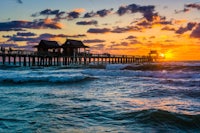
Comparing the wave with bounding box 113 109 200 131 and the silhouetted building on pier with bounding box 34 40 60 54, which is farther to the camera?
the silhouetted building on pier with bounding box 34 40 60 54

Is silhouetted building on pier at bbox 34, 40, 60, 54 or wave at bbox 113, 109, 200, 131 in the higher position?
silhouetted building on pier at bbox 34, 40, 60, 54

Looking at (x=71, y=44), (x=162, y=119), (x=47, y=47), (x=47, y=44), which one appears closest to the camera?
(x=162, y=119)

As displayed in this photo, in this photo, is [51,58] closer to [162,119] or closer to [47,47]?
[47,47]

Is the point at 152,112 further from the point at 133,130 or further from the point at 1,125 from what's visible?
the point at 1,125

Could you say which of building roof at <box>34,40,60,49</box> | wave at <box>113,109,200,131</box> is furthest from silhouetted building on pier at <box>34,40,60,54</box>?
wave at <box>113,109,200,131</box>

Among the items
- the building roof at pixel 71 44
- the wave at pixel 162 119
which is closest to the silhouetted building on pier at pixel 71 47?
the building roof at pixel 71 44

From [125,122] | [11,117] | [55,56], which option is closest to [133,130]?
[125,122]

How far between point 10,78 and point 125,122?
49.8 feet

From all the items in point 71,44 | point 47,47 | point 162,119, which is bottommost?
point 162,119

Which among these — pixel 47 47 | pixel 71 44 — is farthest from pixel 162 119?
pixel 47 47

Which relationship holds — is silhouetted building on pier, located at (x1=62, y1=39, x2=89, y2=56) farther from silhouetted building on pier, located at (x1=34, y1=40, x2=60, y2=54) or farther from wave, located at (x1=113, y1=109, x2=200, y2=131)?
wave, located at (x1=113, y1=109, x2=200, y2=131)

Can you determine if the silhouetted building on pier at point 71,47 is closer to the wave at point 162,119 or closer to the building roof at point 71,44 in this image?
the building roof at point 71,44

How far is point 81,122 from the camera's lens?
6.96 metres

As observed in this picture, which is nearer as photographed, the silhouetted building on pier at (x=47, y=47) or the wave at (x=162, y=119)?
the wave at (x=162, y=119)
